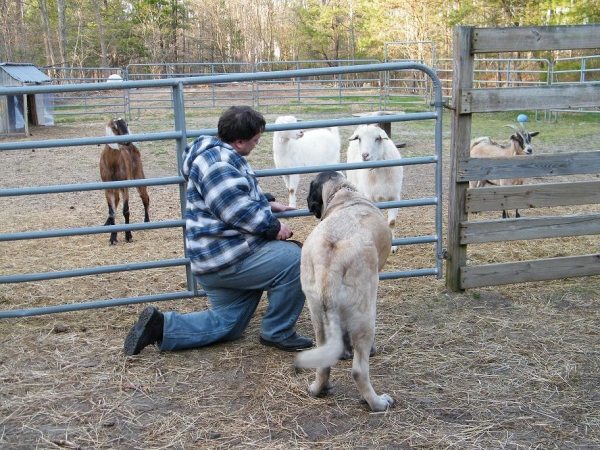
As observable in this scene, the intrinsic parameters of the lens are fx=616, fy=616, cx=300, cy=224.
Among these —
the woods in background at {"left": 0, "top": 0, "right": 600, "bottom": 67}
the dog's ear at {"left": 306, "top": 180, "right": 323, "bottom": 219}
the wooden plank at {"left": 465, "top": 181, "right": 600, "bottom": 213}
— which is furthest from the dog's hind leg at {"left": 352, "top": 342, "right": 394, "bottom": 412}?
the woods in background at {"left": 0, "top": 0, "right": 600, "bottom": 67}

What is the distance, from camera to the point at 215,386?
3580mm

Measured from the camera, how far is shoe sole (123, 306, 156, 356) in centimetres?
387

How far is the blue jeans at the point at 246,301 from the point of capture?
3.88 m

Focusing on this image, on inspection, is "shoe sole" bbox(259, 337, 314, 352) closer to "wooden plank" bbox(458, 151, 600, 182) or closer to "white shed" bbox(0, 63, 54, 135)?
"wooden plank" bbox(458, 151, 600, 182)

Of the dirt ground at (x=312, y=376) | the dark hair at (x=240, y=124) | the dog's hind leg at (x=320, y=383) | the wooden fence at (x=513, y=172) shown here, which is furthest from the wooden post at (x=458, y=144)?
the dog's hind leg at (x=320, y=383)

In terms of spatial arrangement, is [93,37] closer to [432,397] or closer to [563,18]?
[563,18]

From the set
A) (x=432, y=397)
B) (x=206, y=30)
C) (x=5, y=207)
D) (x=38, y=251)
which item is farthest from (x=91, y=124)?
(x=206, y=30)

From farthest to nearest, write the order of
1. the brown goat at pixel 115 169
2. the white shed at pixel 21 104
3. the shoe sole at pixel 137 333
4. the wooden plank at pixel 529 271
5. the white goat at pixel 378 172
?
the white shed at pixel 21 104
the brown goat at pixel 115 169
the white goat at pixel 378 172
the wooden plank at pixel 529 271
the shoe sole at pixel 137 333

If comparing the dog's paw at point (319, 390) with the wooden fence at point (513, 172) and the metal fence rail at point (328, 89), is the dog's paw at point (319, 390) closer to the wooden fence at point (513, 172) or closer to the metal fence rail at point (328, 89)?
the wooden fence at point (513, 172)

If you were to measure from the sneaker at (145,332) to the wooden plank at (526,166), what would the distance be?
2.50m

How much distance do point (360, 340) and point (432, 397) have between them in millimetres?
597

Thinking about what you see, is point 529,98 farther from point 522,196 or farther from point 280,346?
point 280,346

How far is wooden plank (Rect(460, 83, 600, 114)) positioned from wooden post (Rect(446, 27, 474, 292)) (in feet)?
0.26

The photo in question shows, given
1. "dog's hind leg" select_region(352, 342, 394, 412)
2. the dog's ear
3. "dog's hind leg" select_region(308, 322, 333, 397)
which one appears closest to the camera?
"dog's hind leg" select_region(352, 342, 394, 412)
